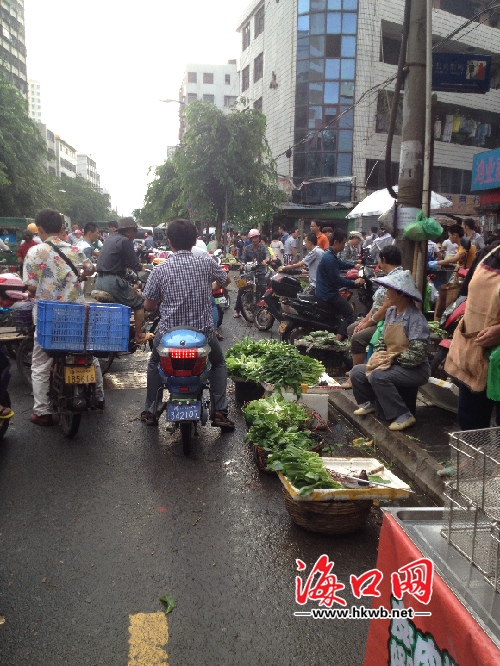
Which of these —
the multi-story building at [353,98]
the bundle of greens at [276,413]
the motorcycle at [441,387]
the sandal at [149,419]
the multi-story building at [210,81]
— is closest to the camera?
the bundle of greens at [276,413]

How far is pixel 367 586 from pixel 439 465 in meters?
2.56

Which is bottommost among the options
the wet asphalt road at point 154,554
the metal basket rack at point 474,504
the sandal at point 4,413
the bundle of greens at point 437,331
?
the wet asphalt road at point 154,554

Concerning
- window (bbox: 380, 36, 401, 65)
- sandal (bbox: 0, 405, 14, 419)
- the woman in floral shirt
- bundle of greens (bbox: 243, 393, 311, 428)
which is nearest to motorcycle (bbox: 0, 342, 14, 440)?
sandal (bbox: 0, 405, 14, 419)

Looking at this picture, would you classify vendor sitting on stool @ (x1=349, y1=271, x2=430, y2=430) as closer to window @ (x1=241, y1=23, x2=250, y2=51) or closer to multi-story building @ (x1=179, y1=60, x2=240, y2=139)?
window @ (x1=241, y1=23, x2=250, y2=51)

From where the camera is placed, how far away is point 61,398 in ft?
17.6

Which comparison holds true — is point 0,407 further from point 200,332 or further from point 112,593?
point 112,593

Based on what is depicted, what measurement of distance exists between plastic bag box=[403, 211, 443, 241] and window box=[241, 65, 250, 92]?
130ft

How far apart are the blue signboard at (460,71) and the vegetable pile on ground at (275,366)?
365 centimetres

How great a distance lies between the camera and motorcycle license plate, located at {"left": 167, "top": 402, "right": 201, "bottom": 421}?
4.87m

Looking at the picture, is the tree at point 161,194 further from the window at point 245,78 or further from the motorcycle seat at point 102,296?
the motorcycle seat at point 102,296

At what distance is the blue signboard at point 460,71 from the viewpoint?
6.82 meters

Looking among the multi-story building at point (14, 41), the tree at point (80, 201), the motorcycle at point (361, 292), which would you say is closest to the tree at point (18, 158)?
the motorcycle at point (361, 292)

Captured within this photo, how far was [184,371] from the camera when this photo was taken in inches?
196

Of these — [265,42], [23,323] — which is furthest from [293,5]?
[23,323]
